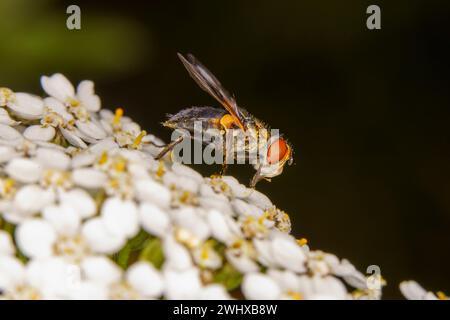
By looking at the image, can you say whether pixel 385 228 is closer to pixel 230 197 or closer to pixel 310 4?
pixel 310 4

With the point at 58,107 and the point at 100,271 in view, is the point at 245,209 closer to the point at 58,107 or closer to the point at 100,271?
the point at 100,271

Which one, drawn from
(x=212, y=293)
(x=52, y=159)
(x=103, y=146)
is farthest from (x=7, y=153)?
(x=212, y=293)

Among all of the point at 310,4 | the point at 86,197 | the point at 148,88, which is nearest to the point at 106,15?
the point at 148,88

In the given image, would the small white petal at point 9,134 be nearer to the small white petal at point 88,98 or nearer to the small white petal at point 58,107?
the small white petal at point 58,107

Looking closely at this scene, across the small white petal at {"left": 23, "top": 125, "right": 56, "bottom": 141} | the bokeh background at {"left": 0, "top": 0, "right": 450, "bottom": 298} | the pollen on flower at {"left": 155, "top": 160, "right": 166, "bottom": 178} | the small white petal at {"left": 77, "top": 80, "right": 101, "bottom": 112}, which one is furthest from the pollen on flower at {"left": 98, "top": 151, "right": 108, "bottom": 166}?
the bokeh background at {"left": 0, "top": 0, "right": 450, "bottom": 298}

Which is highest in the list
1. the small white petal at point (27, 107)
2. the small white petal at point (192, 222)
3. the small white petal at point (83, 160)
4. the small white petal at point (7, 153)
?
the small white petal at point (27, 107)

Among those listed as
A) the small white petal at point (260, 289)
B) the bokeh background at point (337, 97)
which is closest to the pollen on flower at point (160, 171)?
the small white petal at point (260, 289)
